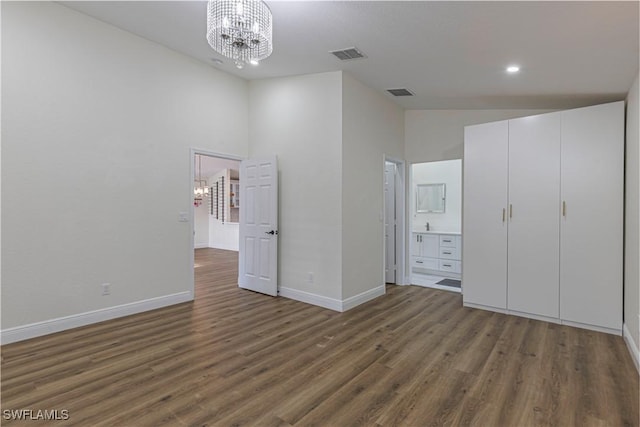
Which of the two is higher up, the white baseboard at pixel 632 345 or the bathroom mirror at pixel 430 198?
the bathroom mirror at pixel 430 198

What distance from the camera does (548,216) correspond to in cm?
384

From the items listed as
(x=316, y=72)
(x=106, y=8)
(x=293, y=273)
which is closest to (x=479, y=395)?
(x=293, y=273)

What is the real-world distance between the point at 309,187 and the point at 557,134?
3.10 m

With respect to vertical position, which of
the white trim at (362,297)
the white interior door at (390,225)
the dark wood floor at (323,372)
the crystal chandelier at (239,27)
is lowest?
the dark wood floor at (323,372)

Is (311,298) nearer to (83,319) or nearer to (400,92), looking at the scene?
(83,319)

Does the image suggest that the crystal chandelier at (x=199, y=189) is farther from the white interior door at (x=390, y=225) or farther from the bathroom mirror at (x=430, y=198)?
the bathroom mirror at (x=430, y=198)

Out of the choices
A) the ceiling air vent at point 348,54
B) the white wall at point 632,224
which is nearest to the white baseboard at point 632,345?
→ the white wall at point 632,224

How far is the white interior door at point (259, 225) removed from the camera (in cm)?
484

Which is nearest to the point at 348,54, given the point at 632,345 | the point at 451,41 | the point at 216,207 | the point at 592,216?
the point at 451,41

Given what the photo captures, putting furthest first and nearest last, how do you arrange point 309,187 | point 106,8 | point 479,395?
point 309,187 → point 106,8 → point 479,395

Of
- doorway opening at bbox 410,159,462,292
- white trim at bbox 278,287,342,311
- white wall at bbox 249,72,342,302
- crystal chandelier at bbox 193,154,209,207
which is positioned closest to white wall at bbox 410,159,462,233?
doorway opening at bbox 410,159,462,292

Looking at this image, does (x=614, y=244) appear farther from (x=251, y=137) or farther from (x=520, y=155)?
(x=251, y=137)

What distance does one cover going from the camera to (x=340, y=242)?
426cm

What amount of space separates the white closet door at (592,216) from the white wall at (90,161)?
4.73 meters
